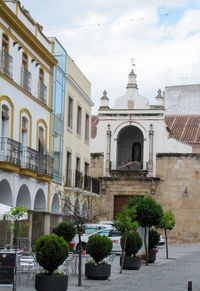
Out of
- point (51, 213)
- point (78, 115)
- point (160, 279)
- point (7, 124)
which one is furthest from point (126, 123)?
point (160, 279)

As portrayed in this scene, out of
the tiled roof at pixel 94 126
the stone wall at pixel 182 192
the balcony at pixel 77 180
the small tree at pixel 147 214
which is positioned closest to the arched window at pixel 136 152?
the stone wall at pixel 182 192

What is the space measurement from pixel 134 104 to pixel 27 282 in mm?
30000

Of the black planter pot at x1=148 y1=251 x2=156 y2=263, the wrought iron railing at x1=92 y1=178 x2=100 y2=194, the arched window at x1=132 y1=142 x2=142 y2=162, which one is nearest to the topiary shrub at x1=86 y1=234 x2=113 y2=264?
the black planter pot at x1=148 y1=251 x2=156 y2=263

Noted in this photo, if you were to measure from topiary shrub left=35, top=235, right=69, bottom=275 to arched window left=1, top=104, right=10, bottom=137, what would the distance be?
8.64 m

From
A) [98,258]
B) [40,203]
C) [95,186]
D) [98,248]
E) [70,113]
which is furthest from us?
[95,186]

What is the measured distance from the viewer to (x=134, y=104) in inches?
1800

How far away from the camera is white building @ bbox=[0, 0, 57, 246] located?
23.0m

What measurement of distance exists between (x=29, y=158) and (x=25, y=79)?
338 centimetres

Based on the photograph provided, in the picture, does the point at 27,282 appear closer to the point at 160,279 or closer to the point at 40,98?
the point at 160,279

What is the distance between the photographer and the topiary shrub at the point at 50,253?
15195 mm

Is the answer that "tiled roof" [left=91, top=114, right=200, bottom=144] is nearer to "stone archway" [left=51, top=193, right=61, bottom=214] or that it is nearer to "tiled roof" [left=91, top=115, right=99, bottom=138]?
"tiled roof" [left=91, top=115, right=99, bottom=138]

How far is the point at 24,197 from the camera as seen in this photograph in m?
25.9

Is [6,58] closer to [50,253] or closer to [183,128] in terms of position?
[50,253]

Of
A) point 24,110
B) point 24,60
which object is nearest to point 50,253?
point 24,110
